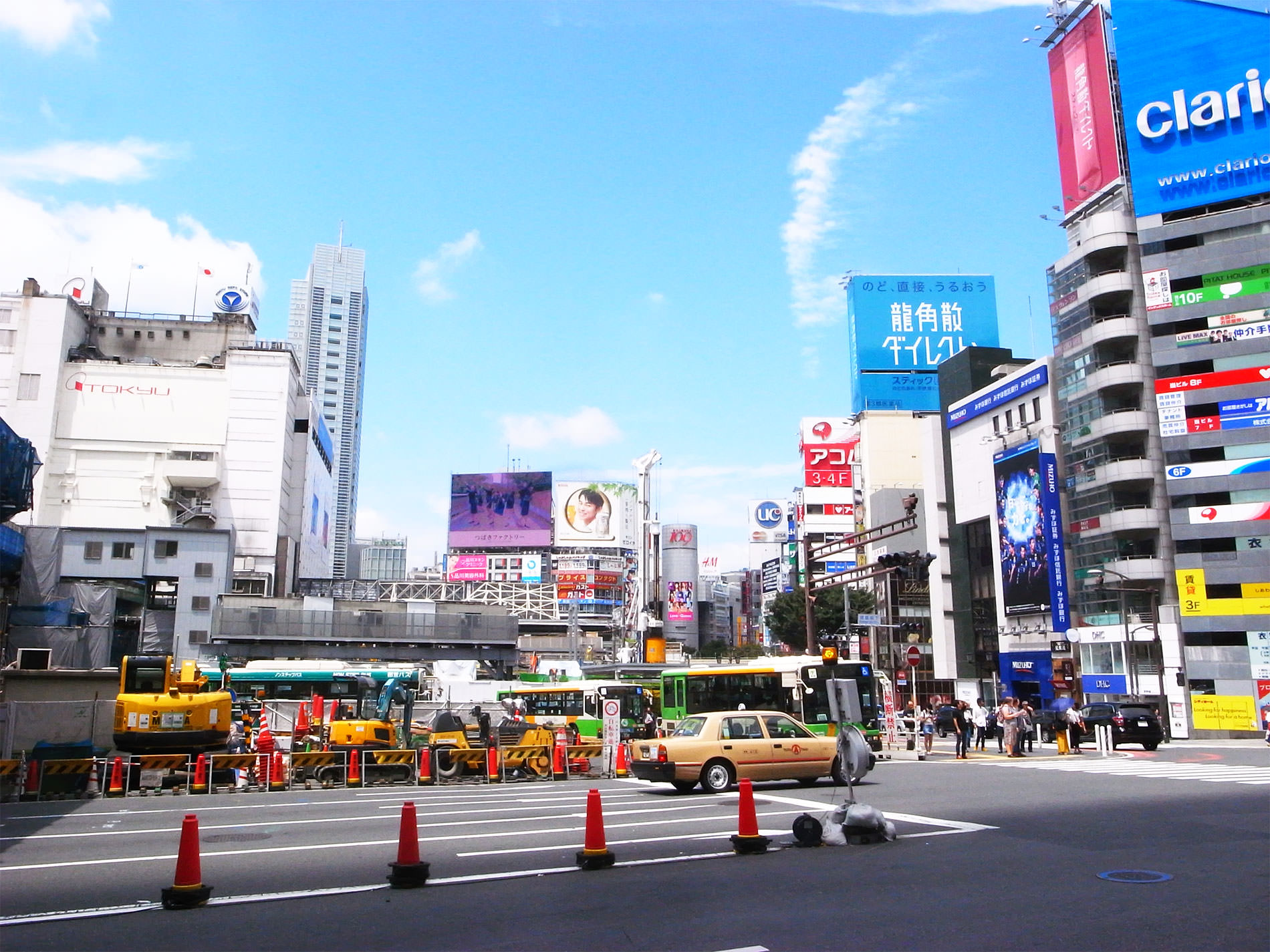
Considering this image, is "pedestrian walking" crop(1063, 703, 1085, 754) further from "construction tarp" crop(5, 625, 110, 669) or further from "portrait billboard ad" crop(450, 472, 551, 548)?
"portrait billboard ad" crop(450, 472, 551, 548)

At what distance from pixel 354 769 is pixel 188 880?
13565 mm

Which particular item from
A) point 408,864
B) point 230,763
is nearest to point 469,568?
point 230,763

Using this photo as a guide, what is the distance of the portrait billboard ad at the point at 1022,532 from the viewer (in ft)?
181

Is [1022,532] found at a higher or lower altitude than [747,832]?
higher

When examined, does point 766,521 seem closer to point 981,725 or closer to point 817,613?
point 817,613

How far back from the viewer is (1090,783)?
18719 mm

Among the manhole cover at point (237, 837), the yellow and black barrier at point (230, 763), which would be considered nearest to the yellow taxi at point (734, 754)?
the manhole cover at point (237, 837)

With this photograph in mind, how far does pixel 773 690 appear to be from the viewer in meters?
29.5

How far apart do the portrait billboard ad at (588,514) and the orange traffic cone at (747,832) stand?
106 metres

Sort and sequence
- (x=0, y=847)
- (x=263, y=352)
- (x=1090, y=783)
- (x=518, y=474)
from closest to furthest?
(x=0, y=847)
(x=1090, y=783)
(x=263, y=352)
(x=518, y=474)

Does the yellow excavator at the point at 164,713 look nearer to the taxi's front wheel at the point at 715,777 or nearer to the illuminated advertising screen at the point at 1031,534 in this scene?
the taxi's front wheel at the point at 715,777

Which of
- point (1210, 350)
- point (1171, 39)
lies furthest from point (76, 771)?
point (1171, 39)

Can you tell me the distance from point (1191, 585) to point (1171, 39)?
92.1ft

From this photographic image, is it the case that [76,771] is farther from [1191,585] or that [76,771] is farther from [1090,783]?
[1191,585]
